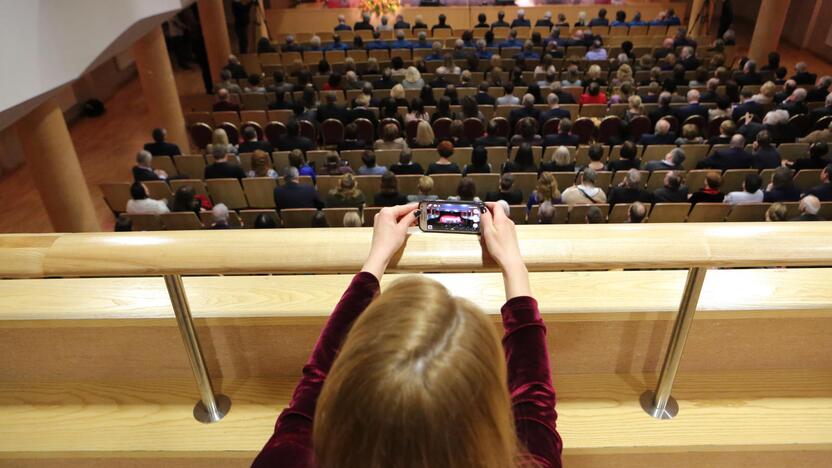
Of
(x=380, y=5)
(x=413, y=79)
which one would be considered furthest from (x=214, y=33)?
(x=413, y=79)

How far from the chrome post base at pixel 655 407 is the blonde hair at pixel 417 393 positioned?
99 cm

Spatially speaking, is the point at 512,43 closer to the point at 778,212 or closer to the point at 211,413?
the point at 778,212

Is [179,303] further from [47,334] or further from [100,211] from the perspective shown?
[100,211]

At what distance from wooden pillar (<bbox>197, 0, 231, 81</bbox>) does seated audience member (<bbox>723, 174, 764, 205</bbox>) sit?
388 inches

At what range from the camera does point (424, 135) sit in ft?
23.1

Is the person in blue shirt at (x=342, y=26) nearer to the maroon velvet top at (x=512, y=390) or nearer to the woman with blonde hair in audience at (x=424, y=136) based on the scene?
the woman with blonde hair in audience at (x=424, y=136)

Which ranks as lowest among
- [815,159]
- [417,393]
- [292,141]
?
[292,141]

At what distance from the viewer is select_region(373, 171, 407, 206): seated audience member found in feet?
17.4

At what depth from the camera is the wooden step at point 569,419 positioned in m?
1.48

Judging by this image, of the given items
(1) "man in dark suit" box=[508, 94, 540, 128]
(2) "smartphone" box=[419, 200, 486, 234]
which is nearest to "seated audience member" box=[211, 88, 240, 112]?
(1) "man in dark suit" box=[508, 94, 540, 128]

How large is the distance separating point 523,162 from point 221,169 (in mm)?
3505

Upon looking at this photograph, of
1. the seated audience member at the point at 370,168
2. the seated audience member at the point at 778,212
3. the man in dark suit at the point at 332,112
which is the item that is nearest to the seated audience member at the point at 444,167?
the seated audience member at the point at 370,168

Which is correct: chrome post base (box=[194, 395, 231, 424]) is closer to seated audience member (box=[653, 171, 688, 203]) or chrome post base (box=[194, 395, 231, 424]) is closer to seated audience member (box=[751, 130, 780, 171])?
seated audience member (box=[653, 171, 688, 203])

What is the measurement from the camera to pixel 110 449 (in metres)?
1.49
